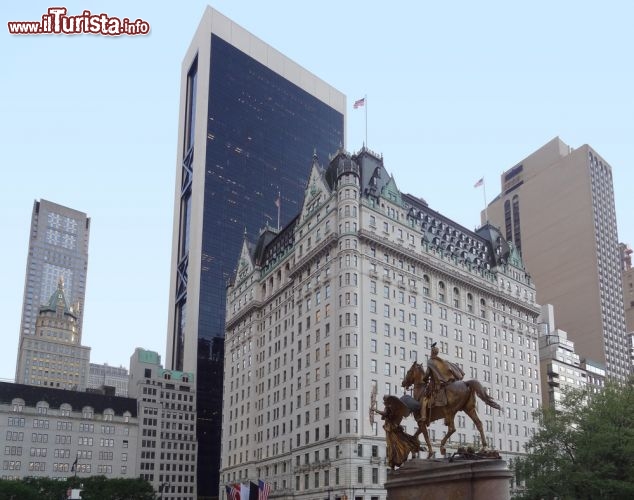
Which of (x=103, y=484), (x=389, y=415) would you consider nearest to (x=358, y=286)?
(x=103, y=484)

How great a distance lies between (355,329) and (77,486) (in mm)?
53876

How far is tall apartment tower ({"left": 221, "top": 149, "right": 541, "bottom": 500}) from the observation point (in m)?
113

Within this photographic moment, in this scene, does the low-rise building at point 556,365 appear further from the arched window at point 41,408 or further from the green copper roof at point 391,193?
the arched window at point 41,408

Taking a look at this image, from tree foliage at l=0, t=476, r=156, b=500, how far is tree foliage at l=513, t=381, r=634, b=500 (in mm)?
78914

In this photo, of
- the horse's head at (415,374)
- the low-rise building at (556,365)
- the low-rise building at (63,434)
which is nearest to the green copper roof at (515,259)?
the low-rise building at (556,365)

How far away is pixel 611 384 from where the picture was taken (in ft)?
273

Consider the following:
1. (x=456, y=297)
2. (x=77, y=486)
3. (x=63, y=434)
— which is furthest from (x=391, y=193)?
(x=63, y=434)

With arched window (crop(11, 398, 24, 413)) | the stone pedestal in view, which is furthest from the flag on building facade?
arched window (crop(11, 398, 24, 413))

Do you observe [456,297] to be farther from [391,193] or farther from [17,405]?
[17,405]

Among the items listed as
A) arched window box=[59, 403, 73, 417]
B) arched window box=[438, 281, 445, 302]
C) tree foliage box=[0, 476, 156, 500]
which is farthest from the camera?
arched window box=[59, 403, 73, 417]

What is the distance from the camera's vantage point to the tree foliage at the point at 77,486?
124 meters

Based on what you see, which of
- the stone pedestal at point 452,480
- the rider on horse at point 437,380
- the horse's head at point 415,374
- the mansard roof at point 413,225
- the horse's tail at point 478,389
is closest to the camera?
the stone pedestal at point 452,480

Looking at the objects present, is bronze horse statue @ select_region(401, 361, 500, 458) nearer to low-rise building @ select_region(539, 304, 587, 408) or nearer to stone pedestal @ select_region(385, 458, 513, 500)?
stone pedestal @ select_region(385, 458, 513, 500)

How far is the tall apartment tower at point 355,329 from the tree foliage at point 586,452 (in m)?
34.4
